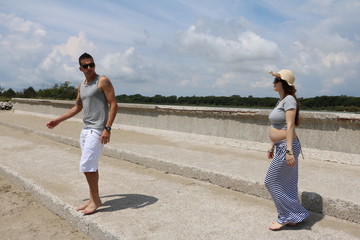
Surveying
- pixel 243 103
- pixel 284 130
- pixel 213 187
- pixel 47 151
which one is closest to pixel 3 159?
pixel 47 151

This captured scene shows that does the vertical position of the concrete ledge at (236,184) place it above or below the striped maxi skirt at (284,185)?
below

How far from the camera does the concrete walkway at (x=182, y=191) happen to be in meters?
3.71

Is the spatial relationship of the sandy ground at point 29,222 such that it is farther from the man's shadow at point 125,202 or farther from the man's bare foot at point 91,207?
the man's shadow at point 125,202

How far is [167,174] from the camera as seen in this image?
20.8 feet

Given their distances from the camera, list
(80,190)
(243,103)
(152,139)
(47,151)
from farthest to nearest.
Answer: (243,103), (152,139), (47,151), (80,190)

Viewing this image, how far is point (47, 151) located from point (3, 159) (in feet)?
4.05

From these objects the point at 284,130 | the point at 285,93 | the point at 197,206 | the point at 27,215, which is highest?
the point at 285,93

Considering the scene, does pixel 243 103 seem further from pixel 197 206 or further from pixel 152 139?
pixel 197 206

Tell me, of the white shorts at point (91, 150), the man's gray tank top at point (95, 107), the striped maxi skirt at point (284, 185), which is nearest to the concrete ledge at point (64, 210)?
the white shorts at point (91, 150)

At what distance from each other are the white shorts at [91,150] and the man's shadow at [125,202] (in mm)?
581

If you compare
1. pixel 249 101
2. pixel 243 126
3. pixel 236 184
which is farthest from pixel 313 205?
pixel 249 101

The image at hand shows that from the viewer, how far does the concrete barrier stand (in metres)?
6.69

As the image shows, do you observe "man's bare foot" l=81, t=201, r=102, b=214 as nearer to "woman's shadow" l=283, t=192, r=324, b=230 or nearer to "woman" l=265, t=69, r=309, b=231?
"woman" l=265, t=69, r=309, b=231

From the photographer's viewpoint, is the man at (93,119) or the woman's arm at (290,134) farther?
the man at (93,119)
